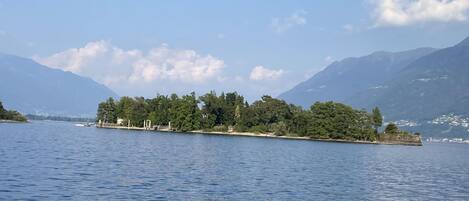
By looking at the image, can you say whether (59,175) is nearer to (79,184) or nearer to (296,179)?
(79,184)

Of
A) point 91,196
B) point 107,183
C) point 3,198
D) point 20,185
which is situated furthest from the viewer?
point 107,183

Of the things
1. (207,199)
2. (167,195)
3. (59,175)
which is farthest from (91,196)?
(59,175)

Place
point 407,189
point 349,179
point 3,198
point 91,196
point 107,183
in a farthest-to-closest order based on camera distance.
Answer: point 349,179
point 407,189
point 107,183
point 91,196
point 3,198

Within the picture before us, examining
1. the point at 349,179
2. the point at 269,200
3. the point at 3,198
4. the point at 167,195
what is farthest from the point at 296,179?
the point at 3,198

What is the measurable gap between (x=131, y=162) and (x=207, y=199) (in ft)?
84.8

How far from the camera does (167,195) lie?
38.0m

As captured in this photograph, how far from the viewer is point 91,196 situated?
35469mm

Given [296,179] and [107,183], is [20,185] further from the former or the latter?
[296,179]

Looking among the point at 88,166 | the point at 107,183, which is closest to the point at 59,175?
the point at 107,183

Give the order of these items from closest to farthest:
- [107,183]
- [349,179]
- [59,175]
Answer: [107,183], [59,175], [349,179]

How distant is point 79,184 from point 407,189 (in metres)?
29.8

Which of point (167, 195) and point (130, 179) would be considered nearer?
point (167, 195)

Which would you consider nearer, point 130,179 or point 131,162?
point 130,179

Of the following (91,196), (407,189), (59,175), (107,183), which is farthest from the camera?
(407,189)
